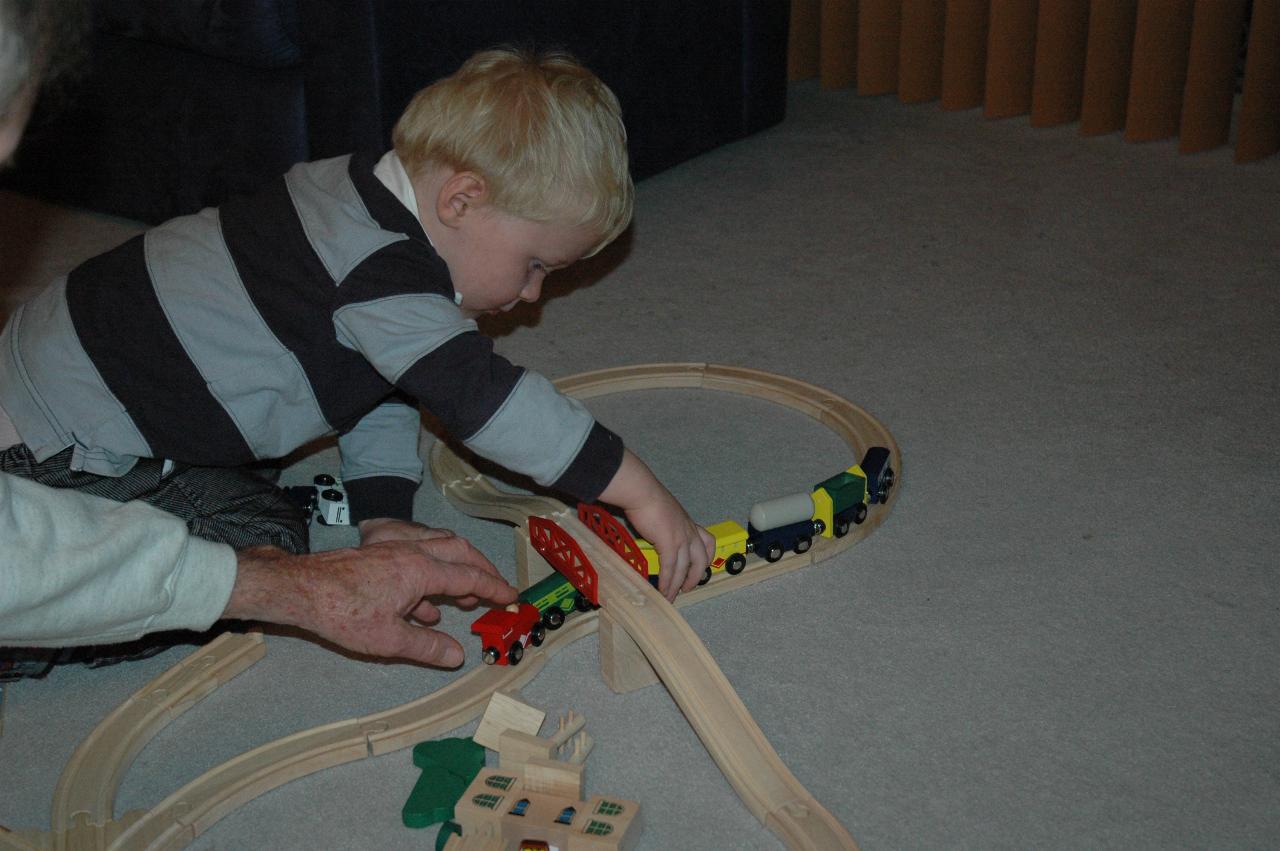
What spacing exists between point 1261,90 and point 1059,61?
1.13 ft

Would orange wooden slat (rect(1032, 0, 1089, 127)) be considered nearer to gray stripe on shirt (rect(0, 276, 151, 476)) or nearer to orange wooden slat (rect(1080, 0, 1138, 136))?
orange wooden slat (rect(1080, 0, 1138, 136))

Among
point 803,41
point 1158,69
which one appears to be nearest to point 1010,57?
point 1158,69

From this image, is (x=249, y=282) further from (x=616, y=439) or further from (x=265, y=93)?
(x=265, y=93)

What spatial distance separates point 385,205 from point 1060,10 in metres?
1.59

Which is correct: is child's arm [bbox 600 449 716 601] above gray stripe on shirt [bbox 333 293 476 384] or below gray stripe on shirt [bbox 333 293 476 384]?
below

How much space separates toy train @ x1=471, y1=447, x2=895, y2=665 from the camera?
3.51 feet

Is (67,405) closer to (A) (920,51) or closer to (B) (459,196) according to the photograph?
(B) (459,196)

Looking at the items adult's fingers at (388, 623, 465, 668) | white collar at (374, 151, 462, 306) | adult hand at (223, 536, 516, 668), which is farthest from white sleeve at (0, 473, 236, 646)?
white collar at (374, 151, 462, 306)

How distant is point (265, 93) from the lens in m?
1.76

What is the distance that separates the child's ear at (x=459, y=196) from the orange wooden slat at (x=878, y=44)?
164 centimetres

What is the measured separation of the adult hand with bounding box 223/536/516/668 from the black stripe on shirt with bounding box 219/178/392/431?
0.18 m

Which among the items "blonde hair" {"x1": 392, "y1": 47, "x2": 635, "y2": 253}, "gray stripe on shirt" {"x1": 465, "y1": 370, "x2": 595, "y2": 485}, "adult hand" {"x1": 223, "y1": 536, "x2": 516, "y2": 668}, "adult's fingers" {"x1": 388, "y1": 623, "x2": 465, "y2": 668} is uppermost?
"blonde hair" {"x1": 392, "y1": 47, "x2": 635, "y2": 253}

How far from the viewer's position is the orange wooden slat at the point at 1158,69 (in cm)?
215

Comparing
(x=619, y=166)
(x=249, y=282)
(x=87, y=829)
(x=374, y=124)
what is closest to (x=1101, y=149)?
(x=374, y=124)
